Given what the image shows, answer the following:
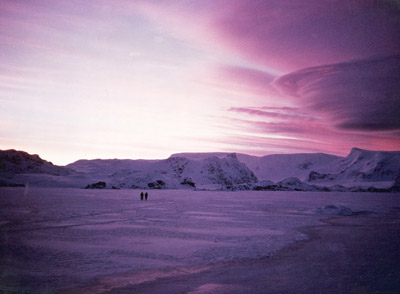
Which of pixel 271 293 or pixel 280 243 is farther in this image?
pixel 280 243

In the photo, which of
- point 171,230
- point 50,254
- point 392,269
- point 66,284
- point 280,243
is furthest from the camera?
point 171,230

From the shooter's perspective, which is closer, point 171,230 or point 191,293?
point 191,293

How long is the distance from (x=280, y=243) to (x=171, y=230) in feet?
16.7

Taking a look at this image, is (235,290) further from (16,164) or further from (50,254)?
(16,164)

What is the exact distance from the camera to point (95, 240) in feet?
36.5

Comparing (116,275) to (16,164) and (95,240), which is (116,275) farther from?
(16,164)

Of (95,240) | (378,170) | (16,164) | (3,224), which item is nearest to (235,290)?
(95,240)

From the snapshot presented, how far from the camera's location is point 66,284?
20.2 ft

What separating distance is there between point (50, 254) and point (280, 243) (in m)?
7.77

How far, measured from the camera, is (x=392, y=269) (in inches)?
293

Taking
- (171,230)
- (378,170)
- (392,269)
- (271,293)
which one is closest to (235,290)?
(271,293)

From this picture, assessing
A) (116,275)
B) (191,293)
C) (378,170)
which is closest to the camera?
(191,293)

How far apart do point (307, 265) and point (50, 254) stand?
24.1 feet

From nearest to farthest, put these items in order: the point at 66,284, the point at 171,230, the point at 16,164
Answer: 1. the point at 66,284
2. the point at 171,230
3. the point at 16,164
